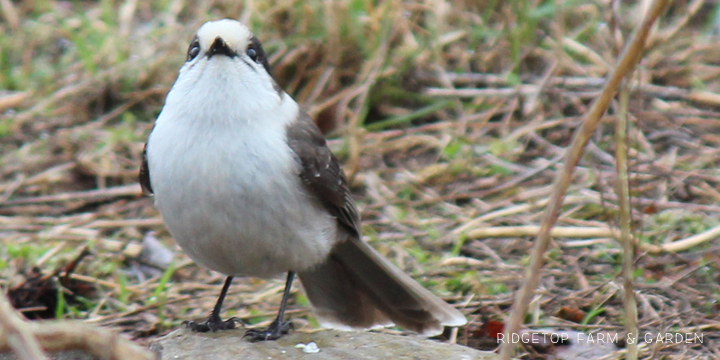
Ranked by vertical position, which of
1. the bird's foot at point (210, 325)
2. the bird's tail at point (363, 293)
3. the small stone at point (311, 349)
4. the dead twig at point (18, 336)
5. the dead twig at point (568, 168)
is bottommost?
the bird's foot at point (210, 325)

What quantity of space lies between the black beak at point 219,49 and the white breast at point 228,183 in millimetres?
138

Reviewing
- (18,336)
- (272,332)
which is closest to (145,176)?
(272,332)

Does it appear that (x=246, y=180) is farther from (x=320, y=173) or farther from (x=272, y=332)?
(x=272, y=332)

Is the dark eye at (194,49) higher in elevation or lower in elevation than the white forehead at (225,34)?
lower

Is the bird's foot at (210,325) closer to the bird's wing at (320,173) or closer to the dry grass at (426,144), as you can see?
the dry grass at (426,144)

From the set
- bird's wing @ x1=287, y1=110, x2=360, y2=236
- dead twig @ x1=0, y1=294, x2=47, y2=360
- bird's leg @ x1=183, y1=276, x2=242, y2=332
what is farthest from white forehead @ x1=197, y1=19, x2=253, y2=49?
dead twig @ x1=0, y1=294, x2=47, y2=360

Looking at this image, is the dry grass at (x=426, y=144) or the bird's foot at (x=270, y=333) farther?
the dry grass at (x=426, y=144)

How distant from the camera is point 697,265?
456cm

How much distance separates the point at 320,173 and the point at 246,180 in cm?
51

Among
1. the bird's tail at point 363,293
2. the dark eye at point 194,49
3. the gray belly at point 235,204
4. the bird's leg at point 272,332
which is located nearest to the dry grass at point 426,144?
the bird's tail at point 363,293

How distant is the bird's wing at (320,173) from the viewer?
13.0 ft

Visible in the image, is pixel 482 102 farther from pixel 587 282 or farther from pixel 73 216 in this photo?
pixel 73 216

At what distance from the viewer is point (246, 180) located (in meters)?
3.63

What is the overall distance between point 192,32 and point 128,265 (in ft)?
9.54
